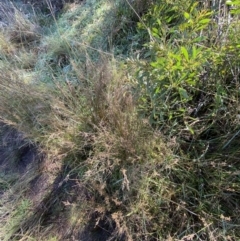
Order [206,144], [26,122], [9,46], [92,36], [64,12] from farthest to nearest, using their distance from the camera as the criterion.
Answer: [64,12] < [9,46] < [92,36] < [26,122] < [206,144]

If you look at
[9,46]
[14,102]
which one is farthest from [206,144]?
[9,46]

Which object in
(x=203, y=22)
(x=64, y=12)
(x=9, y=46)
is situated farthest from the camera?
(x=64, y=12)

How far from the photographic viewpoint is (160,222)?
121 cm

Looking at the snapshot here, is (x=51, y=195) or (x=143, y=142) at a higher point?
(x=143, y=142)

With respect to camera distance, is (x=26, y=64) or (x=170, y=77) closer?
(x=170, y=77)

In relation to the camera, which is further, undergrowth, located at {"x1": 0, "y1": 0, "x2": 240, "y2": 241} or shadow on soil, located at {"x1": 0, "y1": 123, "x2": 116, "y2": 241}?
shadow on soil, located at {"x1": 0, "y1": 123, "x2": 116, "y2": 241}

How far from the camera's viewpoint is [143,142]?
1288 mm

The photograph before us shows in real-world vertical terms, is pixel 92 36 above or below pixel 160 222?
above

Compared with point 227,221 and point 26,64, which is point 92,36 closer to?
point 26,64

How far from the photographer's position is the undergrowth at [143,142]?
1.15m

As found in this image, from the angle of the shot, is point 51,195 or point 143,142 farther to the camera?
point 51,195

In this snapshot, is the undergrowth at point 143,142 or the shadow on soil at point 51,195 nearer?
the undergrowth at point 143,142

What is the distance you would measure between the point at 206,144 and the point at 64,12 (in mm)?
2383

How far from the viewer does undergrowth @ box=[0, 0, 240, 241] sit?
1149 mm
